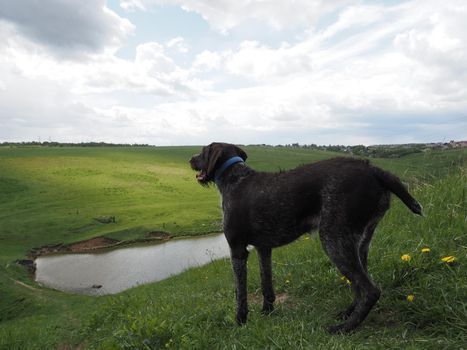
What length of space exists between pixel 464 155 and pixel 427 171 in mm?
1236

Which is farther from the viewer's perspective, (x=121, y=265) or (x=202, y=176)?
(x=121, y=265)

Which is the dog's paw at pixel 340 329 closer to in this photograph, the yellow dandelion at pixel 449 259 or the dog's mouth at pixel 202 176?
the yellow dandelion at pixel 449 259

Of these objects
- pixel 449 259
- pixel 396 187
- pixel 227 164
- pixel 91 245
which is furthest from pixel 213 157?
pixel 91 245

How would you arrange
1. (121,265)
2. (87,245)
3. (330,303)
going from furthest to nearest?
(87,245) < (121,265) < (330,303)

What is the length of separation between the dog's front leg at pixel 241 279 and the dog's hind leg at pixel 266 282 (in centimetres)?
51

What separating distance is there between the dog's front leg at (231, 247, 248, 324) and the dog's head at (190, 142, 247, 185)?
155 centimetres

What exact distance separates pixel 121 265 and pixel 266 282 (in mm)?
44163

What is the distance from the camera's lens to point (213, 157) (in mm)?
7148

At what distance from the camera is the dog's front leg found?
6.52m

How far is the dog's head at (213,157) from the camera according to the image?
281 inches

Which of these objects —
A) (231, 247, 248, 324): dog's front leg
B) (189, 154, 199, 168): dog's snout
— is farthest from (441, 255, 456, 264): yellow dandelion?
(189, 154, 199, 168): dog's snout

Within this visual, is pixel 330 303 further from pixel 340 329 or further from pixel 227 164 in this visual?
pixel 227 164

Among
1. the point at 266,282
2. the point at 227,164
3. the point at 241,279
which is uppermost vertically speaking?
the point at 227,164

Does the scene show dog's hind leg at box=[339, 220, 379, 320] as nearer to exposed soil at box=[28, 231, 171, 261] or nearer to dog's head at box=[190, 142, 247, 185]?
dog's head at box=[190, 142, 247, 185]
